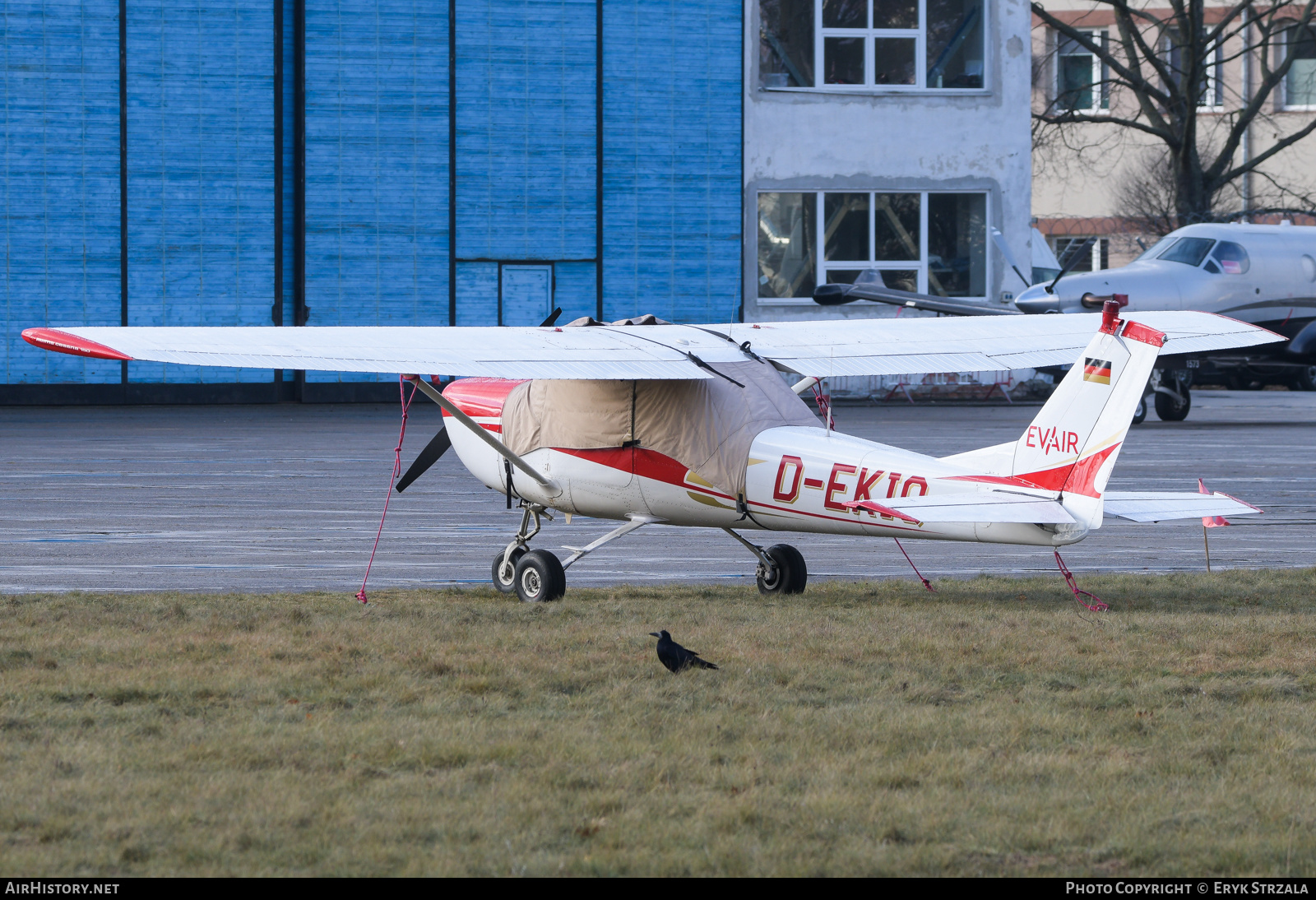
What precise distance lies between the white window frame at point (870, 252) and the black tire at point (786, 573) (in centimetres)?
2452

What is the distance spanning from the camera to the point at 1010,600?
33.5 ft

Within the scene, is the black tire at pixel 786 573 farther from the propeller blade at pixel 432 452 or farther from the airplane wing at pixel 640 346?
the propeller blade at pixel 432 452

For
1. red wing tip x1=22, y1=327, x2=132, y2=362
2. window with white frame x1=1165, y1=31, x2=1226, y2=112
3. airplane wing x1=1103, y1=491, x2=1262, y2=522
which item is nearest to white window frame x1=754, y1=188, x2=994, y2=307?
window with white frame x1=1165, y1=31, x2=1226, y2=112

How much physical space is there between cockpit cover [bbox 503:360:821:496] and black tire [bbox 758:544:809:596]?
813 mm

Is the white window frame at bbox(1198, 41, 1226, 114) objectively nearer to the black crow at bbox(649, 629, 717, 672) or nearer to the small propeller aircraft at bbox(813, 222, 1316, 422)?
the small propeller aircraft at bbox(813, 222, 1316, 422)

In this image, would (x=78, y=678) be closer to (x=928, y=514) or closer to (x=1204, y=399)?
(x=928, y=514)

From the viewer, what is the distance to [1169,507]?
888cm

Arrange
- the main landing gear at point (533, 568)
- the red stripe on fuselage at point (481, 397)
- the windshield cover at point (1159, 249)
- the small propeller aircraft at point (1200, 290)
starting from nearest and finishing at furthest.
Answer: the main landing gear at point (533, 568)
the red stripe on fuselage at point (481, 397)
the small propeller aircraft at point (1200, 290)
the windshield cover at point (1159, 249)

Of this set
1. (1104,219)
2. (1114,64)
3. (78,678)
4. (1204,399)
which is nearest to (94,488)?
(78,678)

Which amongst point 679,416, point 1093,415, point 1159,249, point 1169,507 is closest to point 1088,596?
point 1169,507

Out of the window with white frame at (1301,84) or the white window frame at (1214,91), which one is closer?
the white window frame at (1214,91)

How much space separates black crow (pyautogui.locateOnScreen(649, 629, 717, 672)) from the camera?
24.6 feet

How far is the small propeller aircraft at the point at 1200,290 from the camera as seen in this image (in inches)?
1016

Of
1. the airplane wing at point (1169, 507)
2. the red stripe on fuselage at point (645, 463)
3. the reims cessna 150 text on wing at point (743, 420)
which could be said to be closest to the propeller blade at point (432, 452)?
the reims cessna 150 text on wing at point (743, 420)
